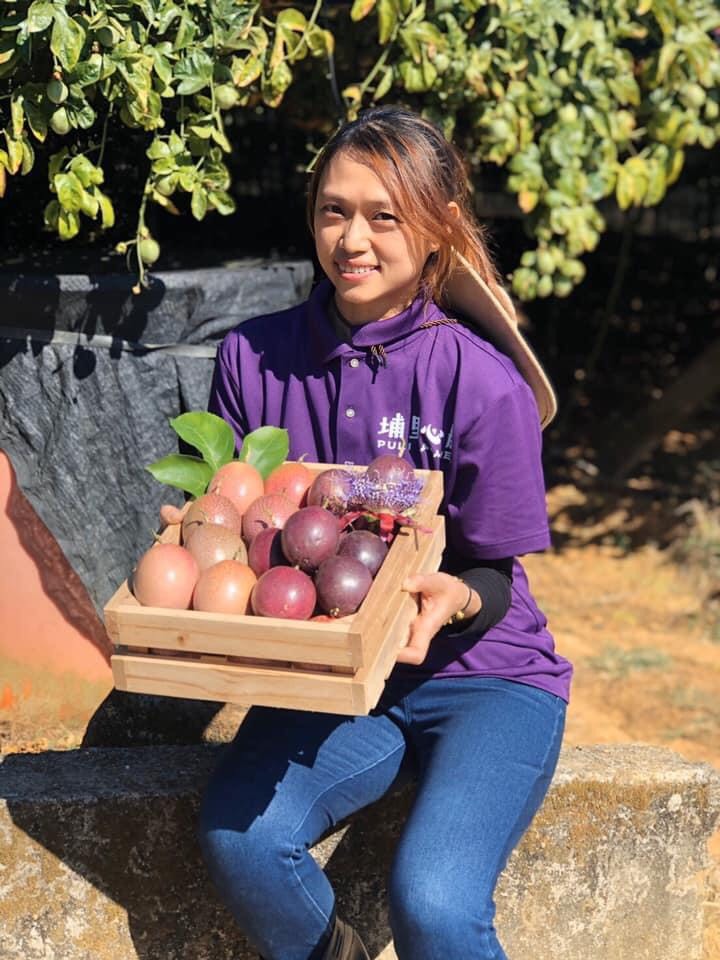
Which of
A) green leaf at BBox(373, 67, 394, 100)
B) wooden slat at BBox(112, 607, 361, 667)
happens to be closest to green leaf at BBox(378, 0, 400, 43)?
green leaf at BBox(373, 67, 394, 100)

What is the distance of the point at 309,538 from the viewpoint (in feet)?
6.07

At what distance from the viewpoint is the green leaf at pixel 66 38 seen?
7.77ft

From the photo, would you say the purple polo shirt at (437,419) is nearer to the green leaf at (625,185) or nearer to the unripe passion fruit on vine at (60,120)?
the unripe passion fruit on vine at (60,120)

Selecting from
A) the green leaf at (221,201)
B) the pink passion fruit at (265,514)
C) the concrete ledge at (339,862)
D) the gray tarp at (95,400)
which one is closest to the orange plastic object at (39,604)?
the gray tarp at (95,400)

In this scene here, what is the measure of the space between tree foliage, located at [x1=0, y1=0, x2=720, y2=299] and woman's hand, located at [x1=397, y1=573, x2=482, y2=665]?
1.27 m

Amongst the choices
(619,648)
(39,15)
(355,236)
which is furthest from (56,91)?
(619,648)

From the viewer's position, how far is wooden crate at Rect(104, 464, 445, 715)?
1.73 meters

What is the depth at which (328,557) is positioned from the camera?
1855 mm

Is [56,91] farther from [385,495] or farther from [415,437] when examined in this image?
[385,495]

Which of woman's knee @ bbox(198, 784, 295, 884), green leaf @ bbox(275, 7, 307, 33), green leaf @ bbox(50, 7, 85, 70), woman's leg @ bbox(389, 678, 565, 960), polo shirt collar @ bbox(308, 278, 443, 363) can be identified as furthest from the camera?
green leaf @ bbox(275, 7, 307, 33)

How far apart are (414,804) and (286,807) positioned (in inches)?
8.6

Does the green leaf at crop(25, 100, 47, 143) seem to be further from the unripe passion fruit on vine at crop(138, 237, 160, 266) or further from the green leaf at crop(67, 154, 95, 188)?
the unripe passion fruit on vine at crop(138, 237, 160, 266)

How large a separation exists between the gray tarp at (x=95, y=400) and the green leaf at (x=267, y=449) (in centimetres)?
96

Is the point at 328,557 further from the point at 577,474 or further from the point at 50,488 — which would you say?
the point at 577,474
